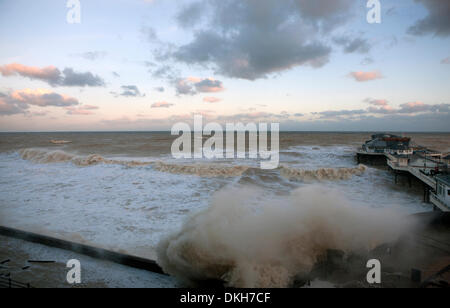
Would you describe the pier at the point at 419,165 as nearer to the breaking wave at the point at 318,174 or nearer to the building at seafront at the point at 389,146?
the building at seafront at the point at 389,146

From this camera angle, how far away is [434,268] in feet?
21.4

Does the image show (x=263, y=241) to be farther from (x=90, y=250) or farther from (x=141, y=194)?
(x=141, y=194)

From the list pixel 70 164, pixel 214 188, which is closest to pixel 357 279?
pixel 214 188

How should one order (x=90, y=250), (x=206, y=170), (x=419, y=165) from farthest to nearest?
1. (x=206, y=170)
2. (x=419, y=165)
3. (x=90, y=250)

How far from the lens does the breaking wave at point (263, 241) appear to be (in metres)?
A: 6.79

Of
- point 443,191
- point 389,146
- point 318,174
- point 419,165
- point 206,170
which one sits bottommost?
point 318,174

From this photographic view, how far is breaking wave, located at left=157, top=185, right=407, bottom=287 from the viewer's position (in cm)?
679

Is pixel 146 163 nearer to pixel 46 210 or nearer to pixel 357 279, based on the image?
pixel 46 210

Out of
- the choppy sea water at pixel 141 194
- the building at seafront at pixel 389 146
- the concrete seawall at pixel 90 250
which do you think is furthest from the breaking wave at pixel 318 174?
the concrete seawall at pixel 90 250

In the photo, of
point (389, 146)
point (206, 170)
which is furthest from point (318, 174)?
point (389, 146)

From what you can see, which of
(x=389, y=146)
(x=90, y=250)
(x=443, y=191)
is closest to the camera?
(x=90, y=250)

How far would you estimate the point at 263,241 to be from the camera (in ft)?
24.4

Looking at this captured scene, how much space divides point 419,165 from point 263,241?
74.1 ft
